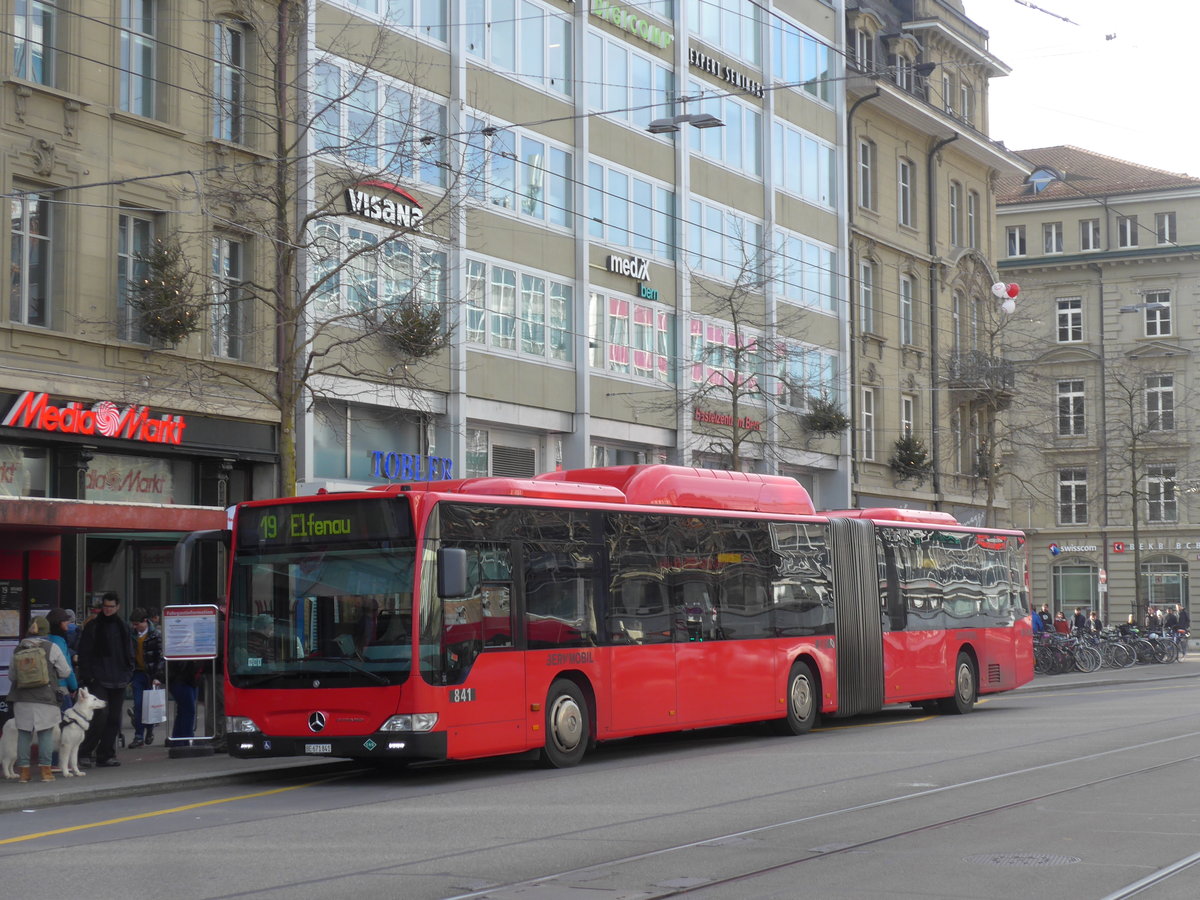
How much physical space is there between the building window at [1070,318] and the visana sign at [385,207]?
4972cm

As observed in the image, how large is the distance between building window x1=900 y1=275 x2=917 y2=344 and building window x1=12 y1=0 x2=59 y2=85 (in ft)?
97.7

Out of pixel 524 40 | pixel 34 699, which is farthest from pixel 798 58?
pixel 34 699

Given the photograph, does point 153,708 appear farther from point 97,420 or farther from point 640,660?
point 640,660

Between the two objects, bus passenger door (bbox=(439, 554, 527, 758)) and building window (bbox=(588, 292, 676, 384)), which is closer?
bus passenger door (bbox=(439, 554, 527, 758))

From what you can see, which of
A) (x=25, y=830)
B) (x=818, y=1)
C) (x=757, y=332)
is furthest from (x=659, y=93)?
(x=25, y=830)

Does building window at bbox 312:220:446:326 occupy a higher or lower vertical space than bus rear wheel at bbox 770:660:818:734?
higher

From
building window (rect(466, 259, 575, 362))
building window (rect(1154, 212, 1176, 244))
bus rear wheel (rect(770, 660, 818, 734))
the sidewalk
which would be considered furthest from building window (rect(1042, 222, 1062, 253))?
the sidewalk

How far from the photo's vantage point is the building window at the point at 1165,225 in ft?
232

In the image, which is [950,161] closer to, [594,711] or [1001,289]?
[1001,289]

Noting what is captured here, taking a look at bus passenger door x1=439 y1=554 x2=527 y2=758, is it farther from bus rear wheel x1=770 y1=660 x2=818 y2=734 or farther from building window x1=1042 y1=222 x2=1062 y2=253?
building window x1=1042 y1=222 x2=1062 y2=253

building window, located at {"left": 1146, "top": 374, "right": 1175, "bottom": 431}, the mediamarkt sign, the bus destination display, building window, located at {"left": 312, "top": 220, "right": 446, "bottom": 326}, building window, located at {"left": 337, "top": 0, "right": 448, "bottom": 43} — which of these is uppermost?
building window, located at {"left": 337, "top": 0, "right": 448, "bottom": 43}

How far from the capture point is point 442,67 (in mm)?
30375

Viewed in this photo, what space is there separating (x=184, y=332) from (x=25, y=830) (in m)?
11.9

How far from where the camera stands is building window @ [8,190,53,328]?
22344mm
